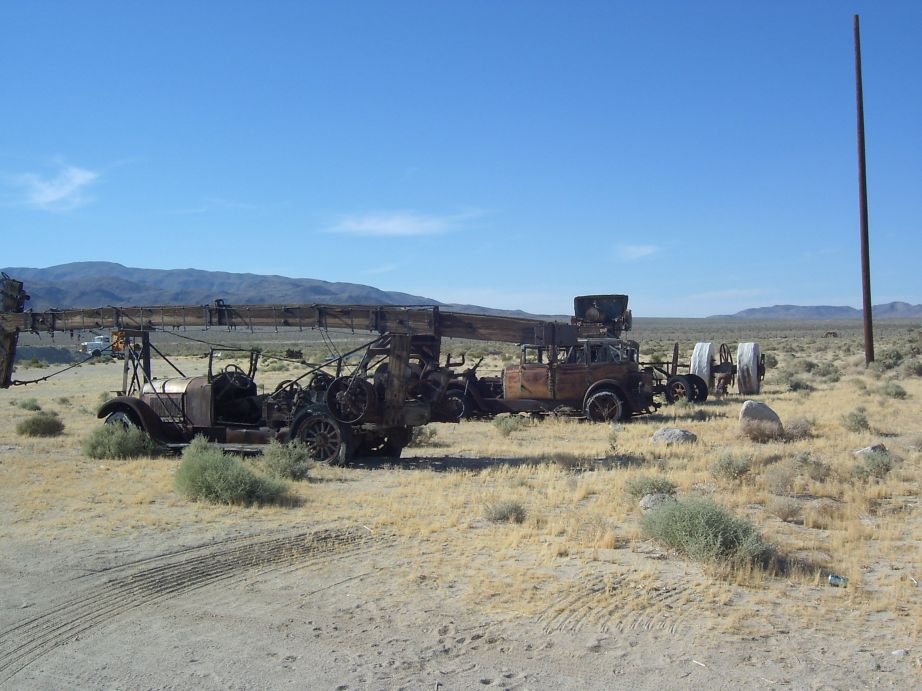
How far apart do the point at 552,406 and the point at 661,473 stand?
7.81 metres

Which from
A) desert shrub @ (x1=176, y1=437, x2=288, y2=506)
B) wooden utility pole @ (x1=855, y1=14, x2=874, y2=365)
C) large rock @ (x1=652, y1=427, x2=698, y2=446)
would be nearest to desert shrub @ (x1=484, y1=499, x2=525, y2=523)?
desert shrub @ (x1=176, y1=437, x2=288, y2=506)

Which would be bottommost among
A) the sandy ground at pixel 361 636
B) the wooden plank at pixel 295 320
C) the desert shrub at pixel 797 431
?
the sandy ground at pixel 361 636

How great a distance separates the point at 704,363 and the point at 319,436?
615 inches

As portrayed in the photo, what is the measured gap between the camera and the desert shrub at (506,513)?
9.46m

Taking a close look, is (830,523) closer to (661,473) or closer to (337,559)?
(661,473)

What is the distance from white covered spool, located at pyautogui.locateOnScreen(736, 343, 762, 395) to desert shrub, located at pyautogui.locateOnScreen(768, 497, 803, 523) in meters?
17.3

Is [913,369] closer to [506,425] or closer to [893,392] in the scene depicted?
[893,392]

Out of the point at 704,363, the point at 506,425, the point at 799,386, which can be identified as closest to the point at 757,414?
the point at 506,425

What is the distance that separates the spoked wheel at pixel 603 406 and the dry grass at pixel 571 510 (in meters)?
1.72

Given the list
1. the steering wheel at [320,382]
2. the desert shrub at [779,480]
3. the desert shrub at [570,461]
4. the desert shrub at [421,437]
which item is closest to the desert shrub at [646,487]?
the desert shrub at [779,480]

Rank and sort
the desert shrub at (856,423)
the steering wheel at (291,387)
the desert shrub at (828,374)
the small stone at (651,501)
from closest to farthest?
1. the small stone at (651,501)
2. the steering wheel at (291,387)
3. the desert shrub at (856,423)
4. the desert shrub at (828,374)

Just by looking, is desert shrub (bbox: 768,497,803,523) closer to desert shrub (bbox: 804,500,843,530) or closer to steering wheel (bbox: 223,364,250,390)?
desert shrub (bbox: 804,500,843,530)

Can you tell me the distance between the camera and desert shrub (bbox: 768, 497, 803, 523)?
9445 millimetres

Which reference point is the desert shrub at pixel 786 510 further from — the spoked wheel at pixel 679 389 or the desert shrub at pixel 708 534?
the spoked wheel at pixel 679 389
